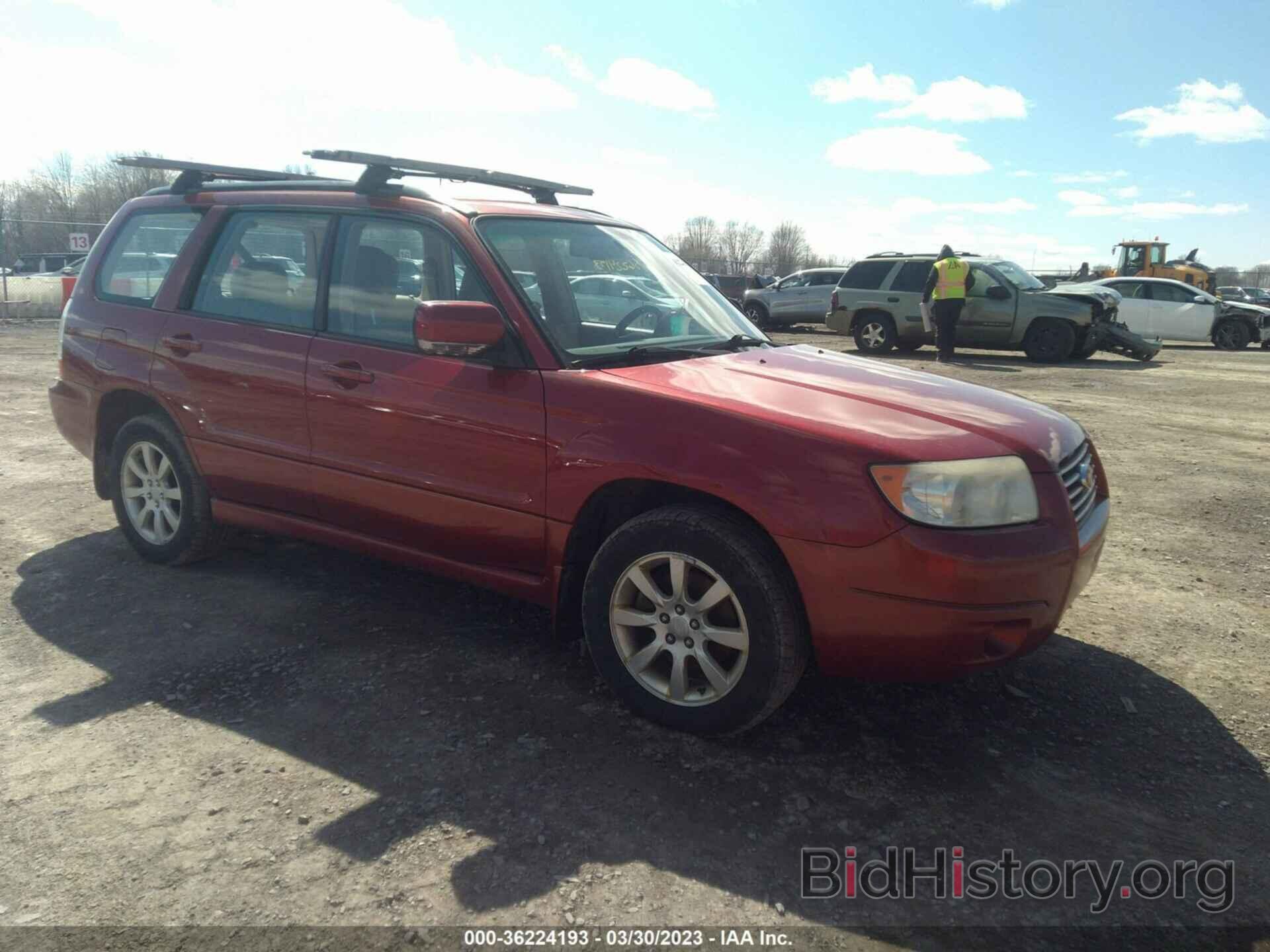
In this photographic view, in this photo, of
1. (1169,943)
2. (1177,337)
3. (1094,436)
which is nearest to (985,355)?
(1177,337)

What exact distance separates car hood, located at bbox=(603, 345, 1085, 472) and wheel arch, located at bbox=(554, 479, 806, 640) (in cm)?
29

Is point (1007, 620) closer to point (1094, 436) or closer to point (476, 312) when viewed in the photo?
point (476, 312)

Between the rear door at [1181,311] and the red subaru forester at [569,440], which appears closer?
the red subaru forester at [569,440]

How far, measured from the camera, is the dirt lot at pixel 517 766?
237cm

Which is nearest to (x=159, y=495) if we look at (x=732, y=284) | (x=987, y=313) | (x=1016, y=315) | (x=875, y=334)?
(x=987, y=313)

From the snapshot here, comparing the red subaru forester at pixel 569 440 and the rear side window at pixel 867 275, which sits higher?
the rear side window at pixel 867 275

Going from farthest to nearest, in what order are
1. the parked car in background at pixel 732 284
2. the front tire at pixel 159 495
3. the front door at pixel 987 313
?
the parked car in background at pixel 732 284 → the front door at pixel 987 313 → the front tire at pixel 159 495

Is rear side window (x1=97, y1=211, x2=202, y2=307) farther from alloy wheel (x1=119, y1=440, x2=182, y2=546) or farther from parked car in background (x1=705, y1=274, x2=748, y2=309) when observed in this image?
parked car in background (x1=705, y1=274, x2=748, y2=309)

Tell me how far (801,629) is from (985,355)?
15843 millimetres

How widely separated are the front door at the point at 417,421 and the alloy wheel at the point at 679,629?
42 cm

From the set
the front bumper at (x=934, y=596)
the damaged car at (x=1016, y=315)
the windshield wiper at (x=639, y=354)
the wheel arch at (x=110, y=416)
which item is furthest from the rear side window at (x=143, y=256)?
the damaged car at (x=1016, y=315)

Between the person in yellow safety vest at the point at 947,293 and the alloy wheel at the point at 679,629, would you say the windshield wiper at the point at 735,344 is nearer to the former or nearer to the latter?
the alloy wheel at the point at 679,629

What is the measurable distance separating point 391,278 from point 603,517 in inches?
54.1
